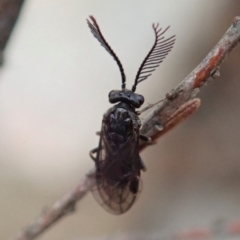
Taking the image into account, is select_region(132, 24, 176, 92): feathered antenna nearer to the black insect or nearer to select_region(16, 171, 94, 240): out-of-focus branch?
the black insect

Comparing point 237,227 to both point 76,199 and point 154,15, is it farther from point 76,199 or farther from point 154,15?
point 154,15

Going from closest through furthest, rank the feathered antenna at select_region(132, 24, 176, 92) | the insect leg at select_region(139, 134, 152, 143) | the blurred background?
the feathered antenna at select_region(132, 24, 176, 92)
the insect leg at select_region(139, 134, 152, 143)
the blurred background

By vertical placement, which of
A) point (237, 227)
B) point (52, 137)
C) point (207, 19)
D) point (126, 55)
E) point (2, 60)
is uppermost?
point (2, 60)

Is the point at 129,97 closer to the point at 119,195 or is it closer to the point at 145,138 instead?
the point at 145,138

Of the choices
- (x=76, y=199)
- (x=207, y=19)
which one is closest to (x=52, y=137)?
(x=207, y=19)

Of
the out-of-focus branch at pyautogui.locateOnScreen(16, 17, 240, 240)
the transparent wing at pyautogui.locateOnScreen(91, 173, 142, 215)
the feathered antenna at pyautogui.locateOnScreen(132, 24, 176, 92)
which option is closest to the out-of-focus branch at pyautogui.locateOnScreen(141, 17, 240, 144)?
the out-of-focus branch at pyautogui.locateOnScreen(16, 17, 240, 240)

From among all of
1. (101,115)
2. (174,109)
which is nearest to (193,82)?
(174,109)

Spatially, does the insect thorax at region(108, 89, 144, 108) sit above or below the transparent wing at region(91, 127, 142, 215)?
above
